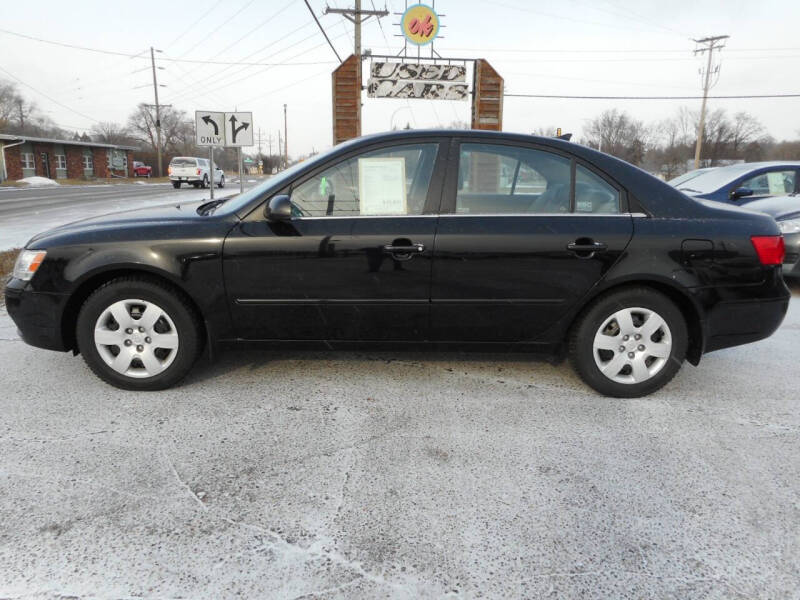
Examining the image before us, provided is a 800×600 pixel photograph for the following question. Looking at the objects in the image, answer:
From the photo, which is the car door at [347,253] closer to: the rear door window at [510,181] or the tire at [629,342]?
the rear door window at [510,181]

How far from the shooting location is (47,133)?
79.4 m

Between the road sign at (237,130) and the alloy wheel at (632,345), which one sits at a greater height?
the road sign at (237,130)

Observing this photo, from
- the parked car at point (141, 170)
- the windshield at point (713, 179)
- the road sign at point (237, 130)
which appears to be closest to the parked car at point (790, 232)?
the windshield at point (713, 179)

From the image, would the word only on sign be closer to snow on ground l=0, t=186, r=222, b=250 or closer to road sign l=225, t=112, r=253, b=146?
road sign l=225, t=112, r=253, b=146

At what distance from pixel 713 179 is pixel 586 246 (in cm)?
640

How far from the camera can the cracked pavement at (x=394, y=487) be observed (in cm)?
184

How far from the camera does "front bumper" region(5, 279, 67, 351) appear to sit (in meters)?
3.18

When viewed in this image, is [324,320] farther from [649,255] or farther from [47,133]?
[47,133]

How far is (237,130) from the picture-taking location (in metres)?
10.7

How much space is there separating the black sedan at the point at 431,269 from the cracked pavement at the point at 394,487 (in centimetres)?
36

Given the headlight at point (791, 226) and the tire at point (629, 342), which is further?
the headlight at point (791, 226)

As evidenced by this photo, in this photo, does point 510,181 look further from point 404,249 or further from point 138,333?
point 138,333

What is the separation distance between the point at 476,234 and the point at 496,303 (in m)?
0.43

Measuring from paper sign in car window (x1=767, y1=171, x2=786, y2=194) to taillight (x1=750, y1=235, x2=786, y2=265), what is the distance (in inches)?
226
